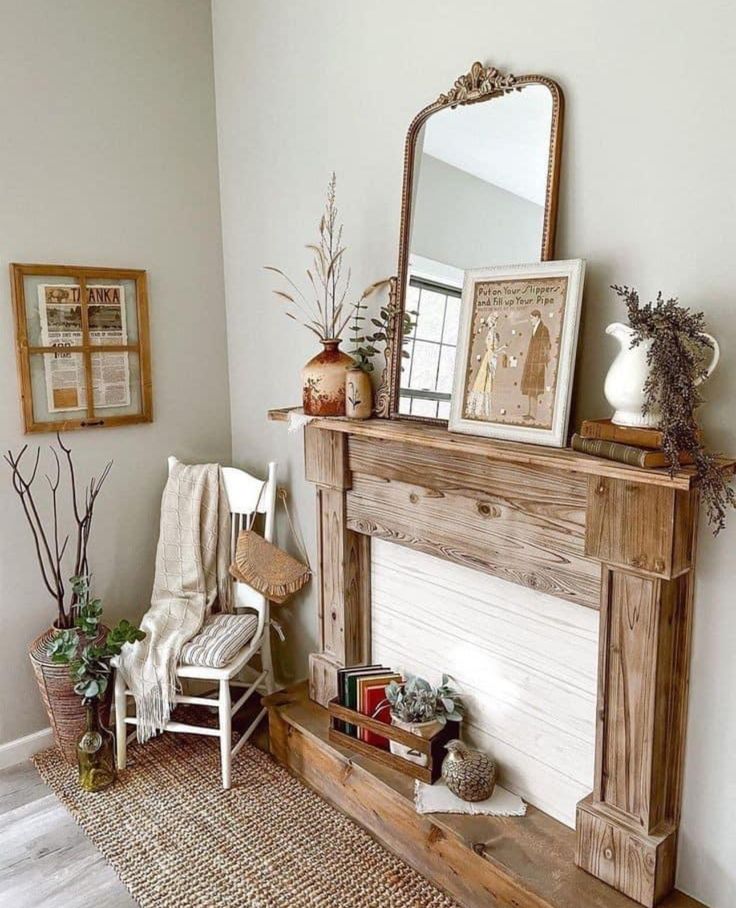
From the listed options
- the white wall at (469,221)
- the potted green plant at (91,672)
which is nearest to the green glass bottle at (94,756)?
the potted green plant at (91,672)

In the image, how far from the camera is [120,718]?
2396 millimetres

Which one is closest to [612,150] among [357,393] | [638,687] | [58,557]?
[357,393]

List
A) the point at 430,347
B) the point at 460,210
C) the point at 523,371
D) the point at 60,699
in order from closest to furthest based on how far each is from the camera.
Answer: the point at 523,371 < the point at 460,210 < the point at 430,347 < the point at 60,699

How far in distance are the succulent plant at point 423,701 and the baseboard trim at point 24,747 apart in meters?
1.32

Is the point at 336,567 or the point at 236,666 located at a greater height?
the point at 336,567

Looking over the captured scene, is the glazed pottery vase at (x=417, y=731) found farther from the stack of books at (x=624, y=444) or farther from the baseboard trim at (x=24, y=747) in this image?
the baseboard trim at (x=24, y=747)

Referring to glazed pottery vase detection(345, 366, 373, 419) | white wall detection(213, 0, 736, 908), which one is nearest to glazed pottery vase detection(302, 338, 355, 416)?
glazed pottery vase detection(345, 366, 373, 419)

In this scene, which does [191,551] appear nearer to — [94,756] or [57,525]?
[57,525]

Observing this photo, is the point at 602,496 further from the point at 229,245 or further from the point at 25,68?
the point at 25,68

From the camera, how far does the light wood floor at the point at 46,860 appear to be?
1.95 meters

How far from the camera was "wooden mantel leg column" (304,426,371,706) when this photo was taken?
2309 millimetres

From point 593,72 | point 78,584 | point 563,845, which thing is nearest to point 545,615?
point 563,845

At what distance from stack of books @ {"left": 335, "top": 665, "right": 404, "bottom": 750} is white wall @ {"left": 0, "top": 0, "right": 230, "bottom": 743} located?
1012mm

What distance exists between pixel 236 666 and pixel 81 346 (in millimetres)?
1198
